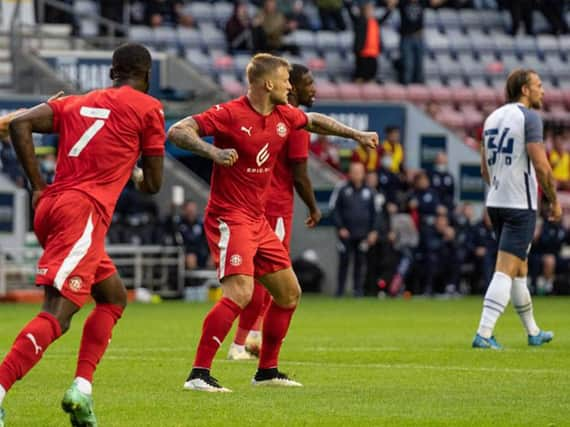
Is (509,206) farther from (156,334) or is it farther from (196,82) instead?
(196,82)

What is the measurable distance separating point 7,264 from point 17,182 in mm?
1432

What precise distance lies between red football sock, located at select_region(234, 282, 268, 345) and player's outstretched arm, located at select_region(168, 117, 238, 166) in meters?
2.87

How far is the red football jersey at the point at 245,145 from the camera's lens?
10047mm

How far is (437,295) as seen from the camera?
25.7 meters

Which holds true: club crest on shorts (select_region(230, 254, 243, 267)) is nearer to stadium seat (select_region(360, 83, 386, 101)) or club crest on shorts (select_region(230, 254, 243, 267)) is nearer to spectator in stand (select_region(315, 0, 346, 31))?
stadium seat (select_region(360, 83, 386, 101))

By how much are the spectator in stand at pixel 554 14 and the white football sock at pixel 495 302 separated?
2171 centimetres

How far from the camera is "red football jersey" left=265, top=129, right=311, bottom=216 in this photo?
11875mm

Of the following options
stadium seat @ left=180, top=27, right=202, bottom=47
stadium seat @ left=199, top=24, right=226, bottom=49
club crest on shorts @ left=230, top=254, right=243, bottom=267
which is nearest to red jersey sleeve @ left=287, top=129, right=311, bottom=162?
club crest on shorts @ left=230, top=254, right=243, bottom=267

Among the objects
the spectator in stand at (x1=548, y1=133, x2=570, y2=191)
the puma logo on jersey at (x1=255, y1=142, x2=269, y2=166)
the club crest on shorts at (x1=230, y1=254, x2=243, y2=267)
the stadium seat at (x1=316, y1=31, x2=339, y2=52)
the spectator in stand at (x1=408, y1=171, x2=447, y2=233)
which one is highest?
the puma logo on jersey at (x1=255, y1=142, x2=269, y2=166)


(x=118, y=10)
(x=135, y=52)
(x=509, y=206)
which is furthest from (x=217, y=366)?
(x=118, y=10)

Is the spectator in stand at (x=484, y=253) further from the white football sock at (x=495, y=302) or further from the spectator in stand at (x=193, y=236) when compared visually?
the white football sock at (x=495, y=302)

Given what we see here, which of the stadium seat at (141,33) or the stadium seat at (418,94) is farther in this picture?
the stadium seat at (418,94)

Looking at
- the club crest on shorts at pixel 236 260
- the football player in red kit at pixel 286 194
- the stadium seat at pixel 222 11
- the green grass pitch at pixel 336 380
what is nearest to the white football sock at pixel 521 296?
the green grass pitch at pixel 336 380

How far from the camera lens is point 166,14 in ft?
102
